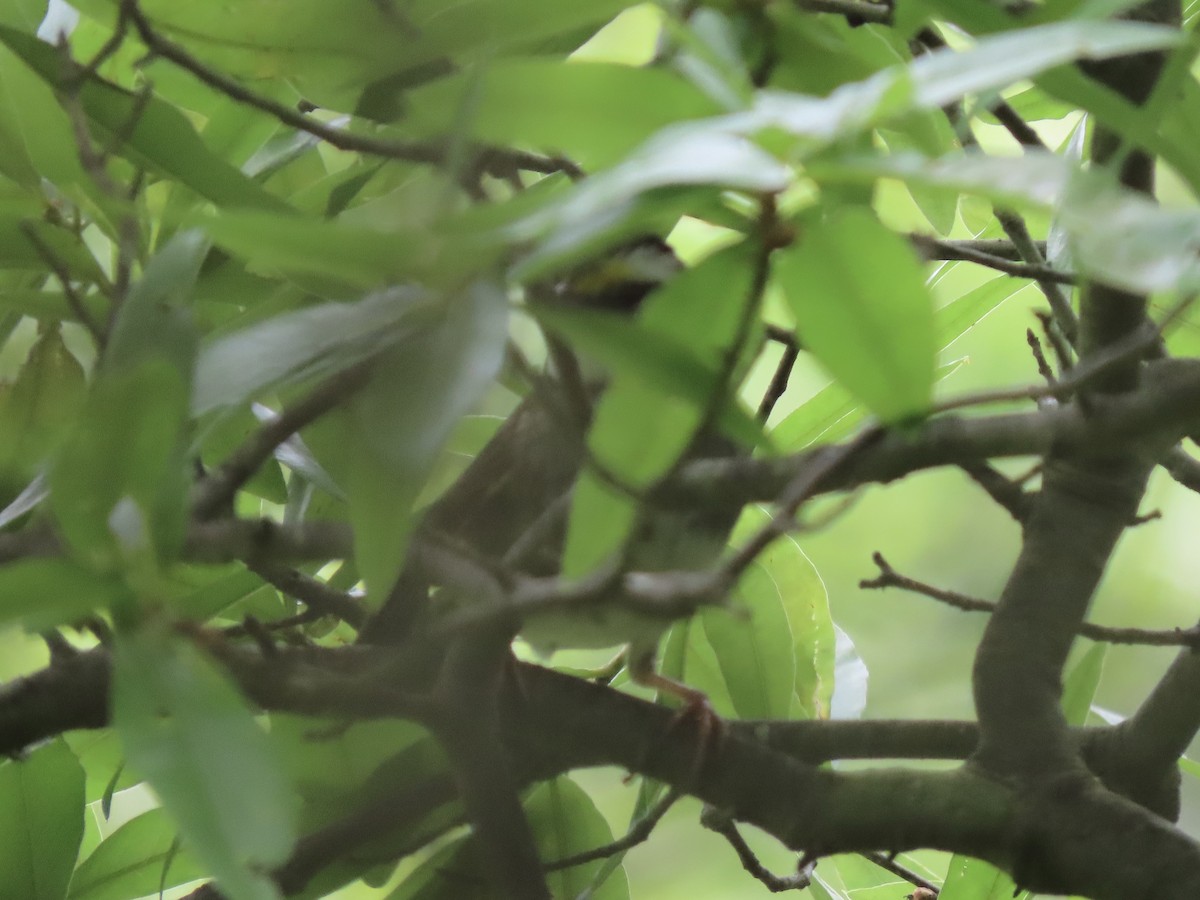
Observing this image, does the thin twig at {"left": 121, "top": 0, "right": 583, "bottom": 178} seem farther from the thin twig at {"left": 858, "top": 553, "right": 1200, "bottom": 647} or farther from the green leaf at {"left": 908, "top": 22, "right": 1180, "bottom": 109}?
the thin twig at {"left": 858, "top": 553, "right": 1200, "bottom": 647}

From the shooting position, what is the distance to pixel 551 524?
557 mm

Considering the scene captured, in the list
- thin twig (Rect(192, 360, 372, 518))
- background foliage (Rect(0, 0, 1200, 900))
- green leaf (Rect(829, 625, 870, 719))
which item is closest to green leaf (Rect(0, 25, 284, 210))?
background foliage (Rect(0, 0, 1200, 900))

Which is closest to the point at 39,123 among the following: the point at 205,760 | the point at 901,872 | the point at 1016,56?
the point at 205,760

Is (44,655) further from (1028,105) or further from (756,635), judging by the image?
(1028,105)

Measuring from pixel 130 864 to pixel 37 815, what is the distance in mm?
88

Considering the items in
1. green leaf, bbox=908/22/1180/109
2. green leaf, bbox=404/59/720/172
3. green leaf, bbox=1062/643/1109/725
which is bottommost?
green leaf, bbox=1062/643/1109/725

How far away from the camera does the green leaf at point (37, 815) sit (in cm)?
81

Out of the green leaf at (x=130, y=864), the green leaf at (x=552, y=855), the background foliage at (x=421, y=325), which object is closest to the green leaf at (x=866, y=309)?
the background foliage at (x=421, y=325)

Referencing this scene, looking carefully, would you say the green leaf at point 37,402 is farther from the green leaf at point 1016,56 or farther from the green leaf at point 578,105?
the green leaf at point 1016,56

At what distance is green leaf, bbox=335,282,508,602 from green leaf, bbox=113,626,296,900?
0.23ft

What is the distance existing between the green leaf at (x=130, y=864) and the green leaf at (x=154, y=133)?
0.49 metres

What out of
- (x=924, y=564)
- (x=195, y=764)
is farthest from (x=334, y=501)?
(x=924, y=564)

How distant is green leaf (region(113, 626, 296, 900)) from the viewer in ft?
1.19

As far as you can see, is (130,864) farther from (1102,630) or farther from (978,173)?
(978,173)
